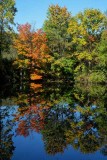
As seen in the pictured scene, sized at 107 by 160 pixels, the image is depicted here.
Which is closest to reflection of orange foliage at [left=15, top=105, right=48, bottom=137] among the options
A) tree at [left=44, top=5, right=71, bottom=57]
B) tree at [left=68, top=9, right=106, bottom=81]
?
tree at [left=68, top=9, right=106, bottom=81]

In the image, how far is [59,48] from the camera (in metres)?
71.8

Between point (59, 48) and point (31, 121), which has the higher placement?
point (59, 48)

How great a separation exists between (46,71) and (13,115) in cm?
4248

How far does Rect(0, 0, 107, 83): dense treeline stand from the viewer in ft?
197

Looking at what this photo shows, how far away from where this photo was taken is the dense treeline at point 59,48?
5994 cm

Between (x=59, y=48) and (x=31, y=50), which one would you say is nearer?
(x=31, y=50)

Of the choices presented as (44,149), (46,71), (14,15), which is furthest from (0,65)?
(44,149)

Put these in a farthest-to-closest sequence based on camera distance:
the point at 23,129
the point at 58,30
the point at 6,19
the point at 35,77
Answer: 1. the point at 58,30
2. the point at 35,77
3. the point at 6,19
4. the point at 23,129

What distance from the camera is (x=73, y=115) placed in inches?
980

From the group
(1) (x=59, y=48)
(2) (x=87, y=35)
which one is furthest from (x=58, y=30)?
(2) (x=87, y=35)

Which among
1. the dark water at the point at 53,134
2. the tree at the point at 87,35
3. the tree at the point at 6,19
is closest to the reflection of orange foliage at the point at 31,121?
the dark water at the point at 53,134

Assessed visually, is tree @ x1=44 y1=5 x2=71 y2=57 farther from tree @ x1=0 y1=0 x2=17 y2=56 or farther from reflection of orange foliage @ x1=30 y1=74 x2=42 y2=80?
tree @ x1=0 y1=0 x2=17 y2=56

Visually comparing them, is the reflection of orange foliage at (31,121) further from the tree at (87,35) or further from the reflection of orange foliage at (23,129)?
the tree at (87,35)

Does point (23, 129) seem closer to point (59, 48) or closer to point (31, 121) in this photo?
point (31, 121)
